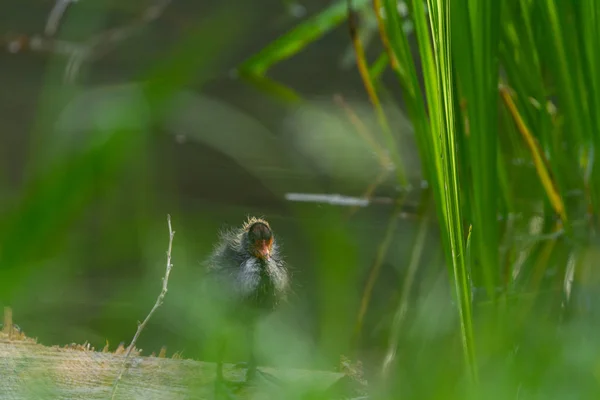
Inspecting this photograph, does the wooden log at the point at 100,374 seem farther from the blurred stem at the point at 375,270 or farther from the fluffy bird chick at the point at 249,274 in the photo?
the blurred stem at the point at 375,270

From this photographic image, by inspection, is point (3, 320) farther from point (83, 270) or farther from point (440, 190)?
point (440, 190)

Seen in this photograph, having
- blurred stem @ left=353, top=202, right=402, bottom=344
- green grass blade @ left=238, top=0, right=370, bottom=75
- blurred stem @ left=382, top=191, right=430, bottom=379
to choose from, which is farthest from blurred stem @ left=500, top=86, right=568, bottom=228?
green grass blade @ left=238, top=0, right=370, bottom=75

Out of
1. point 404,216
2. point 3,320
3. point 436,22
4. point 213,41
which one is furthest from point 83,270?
point 213,41

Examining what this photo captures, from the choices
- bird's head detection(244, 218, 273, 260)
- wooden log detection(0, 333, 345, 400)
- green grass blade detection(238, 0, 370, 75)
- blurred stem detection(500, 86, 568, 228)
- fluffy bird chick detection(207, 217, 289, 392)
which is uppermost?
green grass blade detection(238, 0, 370, 75)

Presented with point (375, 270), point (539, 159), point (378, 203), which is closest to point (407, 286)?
point (375, 270)

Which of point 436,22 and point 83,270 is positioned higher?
point 436,22

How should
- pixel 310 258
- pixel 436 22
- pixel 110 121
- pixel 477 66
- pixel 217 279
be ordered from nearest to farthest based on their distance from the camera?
pixel 110 121 → pixel 436 22 → pixel 477 66 → pixel 217 279 → pixel 310 258

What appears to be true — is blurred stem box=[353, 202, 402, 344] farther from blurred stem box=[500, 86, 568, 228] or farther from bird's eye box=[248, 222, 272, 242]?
blurred stem box=[500, 86, 568, 228]
